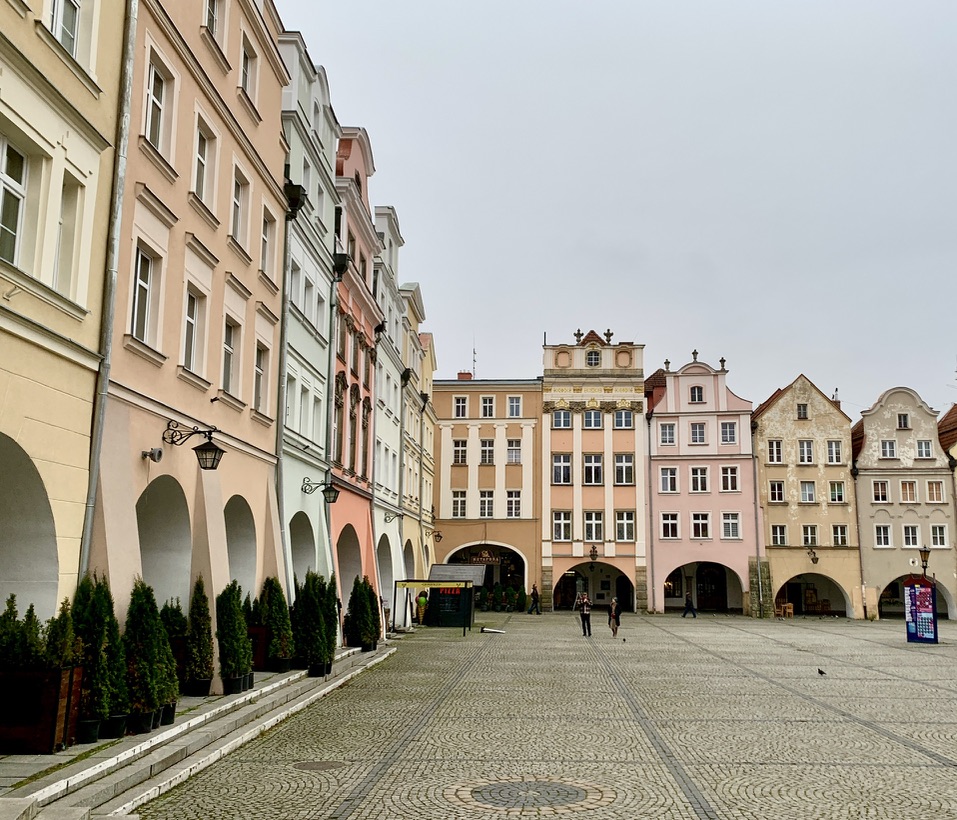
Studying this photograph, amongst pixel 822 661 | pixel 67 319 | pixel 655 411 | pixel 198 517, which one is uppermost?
pixel 655 411

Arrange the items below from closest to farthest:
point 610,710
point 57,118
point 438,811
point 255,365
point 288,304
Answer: point 438,811
point 57,118
point 610,710
point 255,365
point 288,304

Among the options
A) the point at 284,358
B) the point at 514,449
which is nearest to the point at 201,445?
the point at 284,358

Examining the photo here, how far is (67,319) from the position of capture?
11.4 metres

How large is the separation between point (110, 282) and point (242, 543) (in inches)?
306

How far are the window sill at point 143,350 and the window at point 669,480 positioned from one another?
145ft

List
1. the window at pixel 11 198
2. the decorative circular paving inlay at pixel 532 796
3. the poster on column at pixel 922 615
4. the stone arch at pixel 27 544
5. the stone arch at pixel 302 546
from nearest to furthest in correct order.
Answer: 1. the decorative circular paving inlay at pixel 532 796
2. the window at pixel 11 198
3. the stone arch at pixel 27 544
4. the stone arch at pixel 302 546
5. the poster on column at pixel 922 615

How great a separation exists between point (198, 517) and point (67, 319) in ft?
16.6

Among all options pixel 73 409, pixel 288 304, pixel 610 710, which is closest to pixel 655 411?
pixel 288 304

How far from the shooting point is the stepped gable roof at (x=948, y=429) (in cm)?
5584

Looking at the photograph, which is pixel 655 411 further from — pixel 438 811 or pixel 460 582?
pixel 438 811

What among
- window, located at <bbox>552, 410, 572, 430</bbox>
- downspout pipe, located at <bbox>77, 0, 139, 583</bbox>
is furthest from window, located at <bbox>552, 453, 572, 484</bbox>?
downspout pipe, located at <bbox>77, 0, 139, 583</bbox>

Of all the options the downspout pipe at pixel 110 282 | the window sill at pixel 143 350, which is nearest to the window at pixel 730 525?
the window sill at pixel 143 350

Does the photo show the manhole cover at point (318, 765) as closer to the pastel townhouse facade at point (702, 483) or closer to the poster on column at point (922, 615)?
the poster on column at point (922, 615)

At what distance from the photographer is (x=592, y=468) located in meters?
56.7
